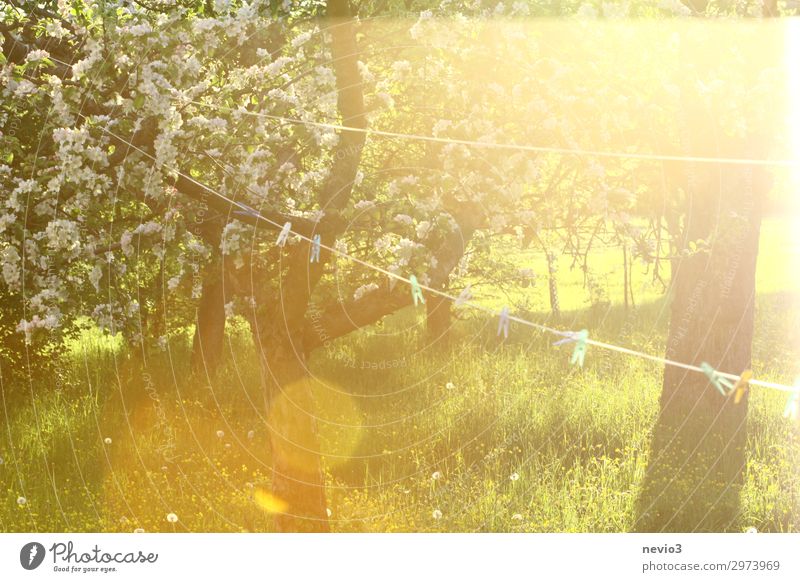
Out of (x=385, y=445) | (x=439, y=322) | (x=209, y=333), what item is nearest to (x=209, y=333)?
(x=209, y=333)

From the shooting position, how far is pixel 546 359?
16.6 m

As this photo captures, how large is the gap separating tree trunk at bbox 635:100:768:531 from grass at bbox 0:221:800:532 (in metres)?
0.33

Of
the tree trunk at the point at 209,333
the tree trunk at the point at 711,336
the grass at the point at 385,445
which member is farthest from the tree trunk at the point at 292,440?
the tree trunk at the point at 209,333

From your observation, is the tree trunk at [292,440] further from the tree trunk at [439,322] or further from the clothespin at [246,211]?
the tree trunk at [439,322]

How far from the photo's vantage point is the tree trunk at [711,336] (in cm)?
1074

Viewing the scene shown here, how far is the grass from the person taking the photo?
10039 mm

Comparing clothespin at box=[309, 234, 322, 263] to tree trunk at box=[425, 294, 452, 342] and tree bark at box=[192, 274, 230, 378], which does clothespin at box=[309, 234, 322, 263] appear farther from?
tree trunk at box=[425, 294, 452, 342]

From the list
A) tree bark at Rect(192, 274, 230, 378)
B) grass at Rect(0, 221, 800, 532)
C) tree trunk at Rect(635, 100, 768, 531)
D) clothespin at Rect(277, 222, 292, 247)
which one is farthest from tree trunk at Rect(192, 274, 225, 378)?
tree trunk at Rect(635, 100, 768, 531)

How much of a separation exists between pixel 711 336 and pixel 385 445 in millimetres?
4970

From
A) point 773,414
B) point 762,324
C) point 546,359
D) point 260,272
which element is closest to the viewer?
point 260,272

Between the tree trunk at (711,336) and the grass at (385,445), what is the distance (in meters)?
0.33
